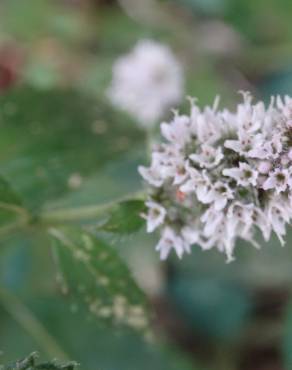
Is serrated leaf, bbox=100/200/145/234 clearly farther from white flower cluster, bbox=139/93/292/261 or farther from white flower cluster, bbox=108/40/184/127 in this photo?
white flower cluster, bbox=108/40/184/127

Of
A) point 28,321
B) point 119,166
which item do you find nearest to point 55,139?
point 119,166

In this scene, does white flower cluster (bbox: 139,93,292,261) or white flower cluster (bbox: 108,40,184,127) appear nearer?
white flower cluster (bbox: 139,93,292,261)

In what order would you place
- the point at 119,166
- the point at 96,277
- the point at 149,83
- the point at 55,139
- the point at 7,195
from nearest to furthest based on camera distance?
the point at 7,195 < the point at 96,277 < the point at 55,139 < the point at 119,166 < the point at 149,83

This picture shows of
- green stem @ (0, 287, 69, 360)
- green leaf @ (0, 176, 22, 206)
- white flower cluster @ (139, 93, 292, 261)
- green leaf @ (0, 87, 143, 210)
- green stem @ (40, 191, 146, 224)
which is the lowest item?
white flower cluster @ (139, 93, 292, 261)

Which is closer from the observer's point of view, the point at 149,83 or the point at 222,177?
the point at 222,177

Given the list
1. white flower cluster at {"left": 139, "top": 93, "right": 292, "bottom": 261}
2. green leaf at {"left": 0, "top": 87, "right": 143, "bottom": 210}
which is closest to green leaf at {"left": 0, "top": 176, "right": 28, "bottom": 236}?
green leaf at {"left": 0, "top": 87, "right": 143, "bottom": 210}

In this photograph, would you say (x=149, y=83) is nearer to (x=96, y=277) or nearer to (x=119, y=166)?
(x=119, y=166)
